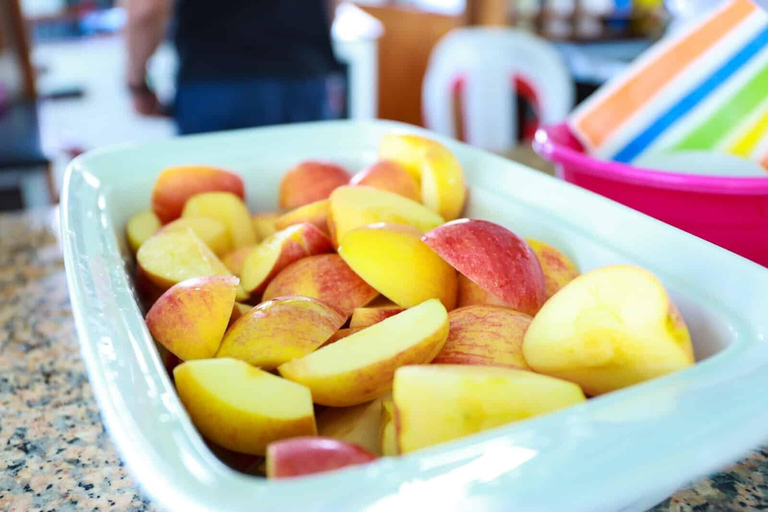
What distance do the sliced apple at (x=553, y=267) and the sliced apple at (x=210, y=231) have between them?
0.86 feet

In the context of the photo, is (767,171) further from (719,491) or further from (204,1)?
(204,1)

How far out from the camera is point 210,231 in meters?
0.55

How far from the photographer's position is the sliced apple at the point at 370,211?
488mm

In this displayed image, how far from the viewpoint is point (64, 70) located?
2.94 meters

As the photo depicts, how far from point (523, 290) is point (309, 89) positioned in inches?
51.0

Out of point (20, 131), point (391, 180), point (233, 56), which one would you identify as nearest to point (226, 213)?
point (391, 180)

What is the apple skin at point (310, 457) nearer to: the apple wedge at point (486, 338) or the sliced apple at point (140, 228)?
the apple wedge at point (486, 338)

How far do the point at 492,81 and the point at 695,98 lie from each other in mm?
846

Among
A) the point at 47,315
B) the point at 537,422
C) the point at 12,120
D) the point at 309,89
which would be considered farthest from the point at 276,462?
the point at 12,120

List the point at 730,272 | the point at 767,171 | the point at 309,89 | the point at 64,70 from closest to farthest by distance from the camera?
1. the point at 730,272
2. the point at 767,171
3. the point at 309,89
4. the point at 64,70

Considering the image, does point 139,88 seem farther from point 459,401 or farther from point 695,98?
point 459,401

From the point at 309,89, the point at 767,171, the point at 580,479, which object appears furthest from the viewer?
the point at 309,89

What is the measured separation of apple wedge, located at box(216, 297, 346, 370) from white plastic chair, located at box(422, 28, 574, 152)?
1.07 metres

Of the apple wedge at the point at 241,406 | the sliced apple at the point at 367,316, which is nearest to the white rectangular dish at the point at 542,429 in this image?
the apple wedge at the point at 241,406
